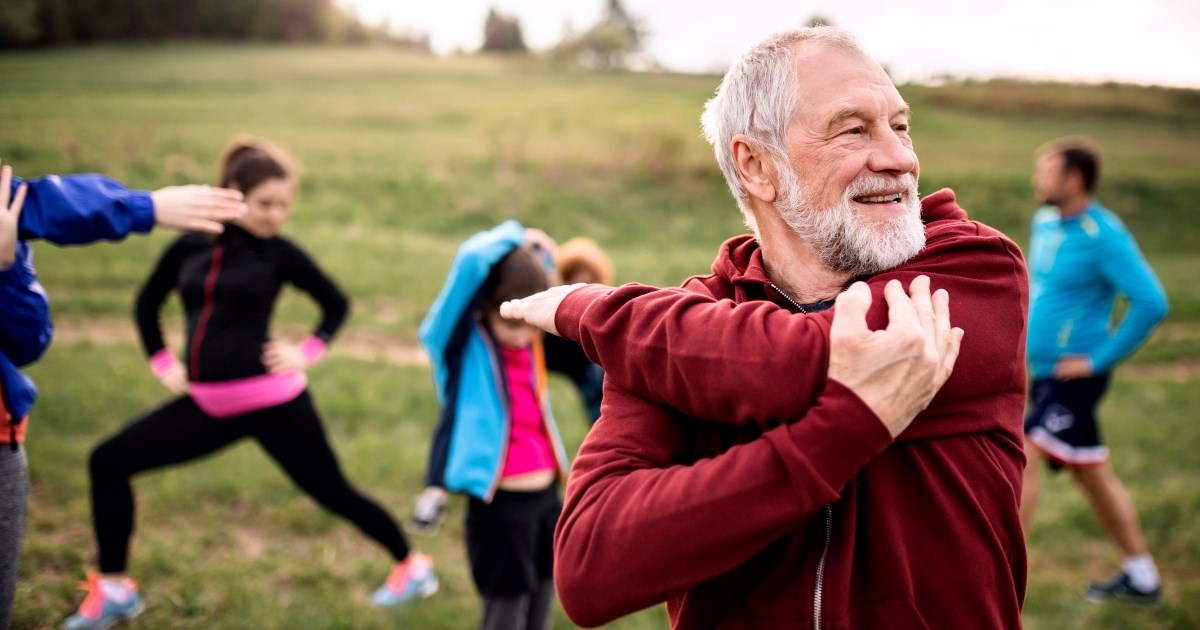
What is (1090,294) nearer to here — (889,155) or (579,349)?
(579,349)

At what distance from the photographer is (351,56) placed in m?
37.9

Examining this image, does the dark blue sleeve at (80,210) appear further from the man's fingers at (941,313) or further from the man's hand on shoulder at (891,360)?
the man's fingers at (941,313)

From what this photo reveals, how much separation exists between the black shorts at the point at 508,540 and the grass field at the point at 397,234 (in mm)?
1014

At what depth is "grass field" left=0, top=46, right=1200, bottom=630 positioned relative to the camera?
15.8ft

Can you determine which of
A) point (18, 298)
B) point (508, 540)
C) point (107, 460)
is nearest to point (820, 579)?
point (508, 540)

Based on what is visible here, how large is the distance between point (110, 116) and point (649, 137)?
1182cm

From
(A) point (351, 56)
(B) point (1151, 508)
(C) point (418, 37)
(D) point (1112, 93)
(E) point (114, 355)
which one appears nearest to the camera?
(B) point (1151, 508)

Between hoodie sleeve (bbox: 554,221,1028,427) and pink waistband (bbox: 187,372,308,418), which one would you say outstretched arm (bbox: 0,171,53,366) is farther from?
hoodie sleeve (bbox: 554,221,1028,427)

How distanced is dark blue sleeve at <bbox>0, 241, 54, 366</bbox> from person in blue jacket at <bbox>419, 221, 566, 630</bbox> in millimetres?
1410

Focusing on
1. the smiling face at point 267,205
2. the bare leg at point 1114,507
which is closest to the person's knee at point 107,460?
the smiling face at point 267,205

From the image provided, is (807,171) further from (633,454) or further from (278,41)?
(278,41)

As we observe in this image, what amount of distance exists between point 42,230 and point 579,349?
7.66ft

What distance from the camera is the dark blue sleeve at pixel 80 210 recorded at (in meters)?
2.49

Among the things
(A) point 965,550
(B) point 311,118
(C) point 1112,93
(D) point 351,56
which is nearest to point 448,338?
(A) point 965,550
